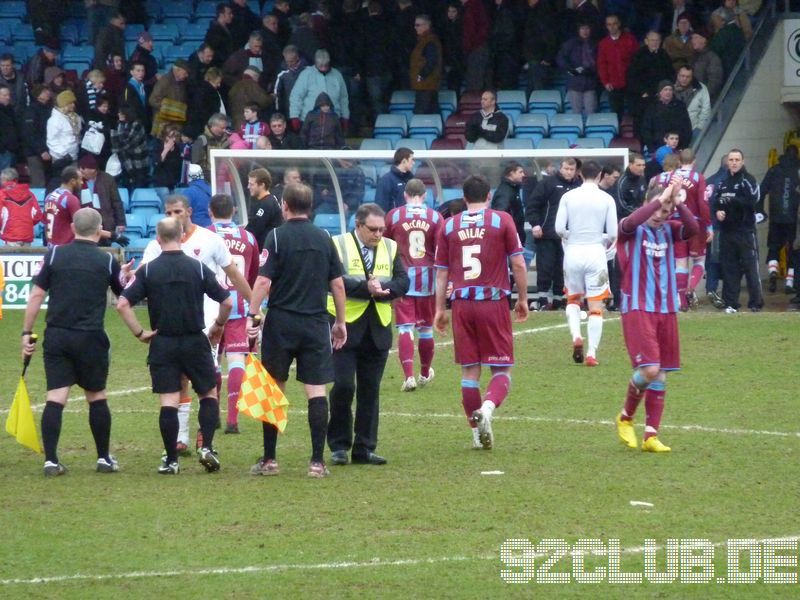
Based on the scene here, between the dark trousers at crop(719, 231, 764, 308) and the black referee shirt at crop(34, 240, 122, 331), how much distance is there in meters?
11.6

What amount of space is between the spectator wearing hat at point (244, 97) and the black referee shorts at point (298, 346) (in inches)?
586

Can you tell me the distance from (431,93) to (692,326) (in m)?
8.00

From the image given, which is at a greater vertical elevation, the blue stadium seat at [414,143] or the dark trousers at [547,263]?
the blue stadium seat at [414,143]

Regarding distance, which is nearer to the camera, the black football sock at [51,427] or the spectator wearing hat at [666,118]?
the black football sock at [51,427]

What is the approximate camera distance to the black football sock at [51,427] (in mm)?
10328

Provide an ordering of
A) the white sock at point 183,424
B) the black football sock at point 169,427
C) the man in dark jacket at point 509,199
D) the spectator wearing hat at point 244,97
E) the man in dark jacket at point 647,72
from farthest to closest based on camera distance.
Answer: the spectator wearing hat at point 244,97
the man in dark jacket at point 647,72
the man in dark jacket at point 509,199
the white sock at point 183,424
the black football sock at point 169,427

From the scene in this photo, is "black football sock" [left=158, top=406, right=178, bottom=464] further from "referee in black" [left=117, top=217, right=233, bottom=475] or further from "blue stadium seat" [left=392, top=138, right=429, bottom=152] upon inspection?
"blue stadium seat" [left=392, top=138, right=429, bottom=152]

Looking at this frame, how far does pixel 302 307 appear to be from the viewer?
33.0ft

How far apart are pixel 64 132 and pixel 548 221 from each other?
881cm

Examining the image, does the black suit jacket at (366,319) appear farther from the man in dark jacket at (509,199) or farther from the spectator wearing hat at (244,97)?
the spectator wearing hat at (244,97)

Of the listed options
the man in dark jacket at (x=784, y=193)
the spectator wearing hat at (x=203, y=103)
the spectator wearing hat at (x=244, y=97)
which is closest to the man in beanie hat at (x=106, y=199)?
the spectator wearing hat at (x=203, y=103)

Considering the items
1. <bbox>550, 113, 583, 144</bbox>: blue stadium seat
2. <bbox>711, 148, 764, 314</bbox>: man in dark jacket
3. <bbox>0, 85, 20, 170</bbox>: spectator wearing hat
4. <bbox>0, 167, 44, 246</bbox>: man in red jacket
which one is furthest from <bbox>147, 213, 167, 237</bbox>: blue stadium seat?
<bbox>711, 148, 764, 314</bbox>: man in dark jacket

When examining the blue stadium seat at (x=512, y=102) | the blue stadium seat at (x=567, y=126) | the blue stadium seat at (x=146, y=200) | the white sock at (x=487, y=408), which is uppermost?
the blue stadium seat at (x=512, y=102)

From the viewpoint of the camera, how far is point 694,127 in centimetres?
2302
